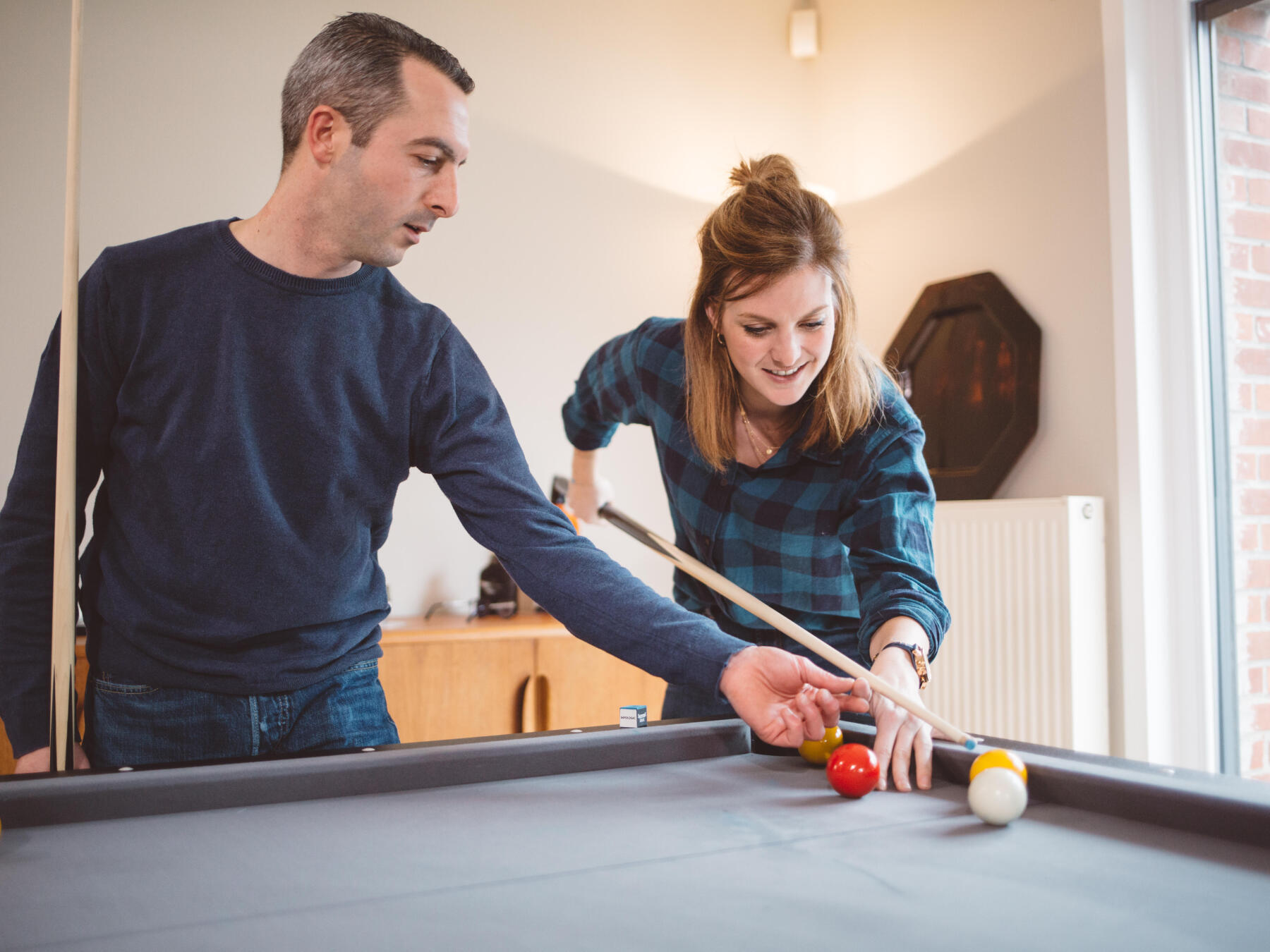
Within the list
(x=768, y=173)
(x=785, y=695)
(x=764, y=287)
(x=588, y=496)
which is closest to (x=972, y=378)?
(x=588, y=496)

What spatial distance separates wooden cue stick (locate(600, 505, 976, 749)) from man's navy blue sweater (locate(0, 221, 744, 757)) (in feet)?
0.41

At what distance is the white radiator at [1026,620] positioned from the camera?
254 cm

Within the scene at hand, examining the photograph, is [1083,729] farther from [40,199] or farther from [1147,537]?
[40,199]

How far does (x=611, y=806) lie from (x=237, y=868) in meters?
0.36

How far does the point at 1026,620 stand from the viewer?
2.68 m

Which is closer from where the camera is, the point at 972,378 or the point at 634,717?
the point at 634,717

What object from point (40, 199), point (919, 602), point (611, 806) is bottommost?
point (611, 806)

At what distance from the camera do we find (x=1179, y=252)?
8.44ft

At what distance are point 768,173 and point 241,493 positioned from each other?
3.03 ft

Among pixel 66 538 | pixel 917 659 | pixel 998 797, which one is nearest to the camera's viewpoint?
pixel 998 797

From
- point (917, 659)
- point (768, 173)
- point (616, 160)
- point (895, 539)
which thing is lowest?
point (917, 659)

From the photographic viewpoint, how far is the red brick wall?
8.21 feet

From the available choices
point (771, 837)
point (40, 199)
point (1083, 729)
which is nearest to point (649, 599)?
point (771, 837)

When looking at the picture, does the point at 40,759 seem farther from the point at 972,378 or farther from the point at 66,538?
the point at 972,378
